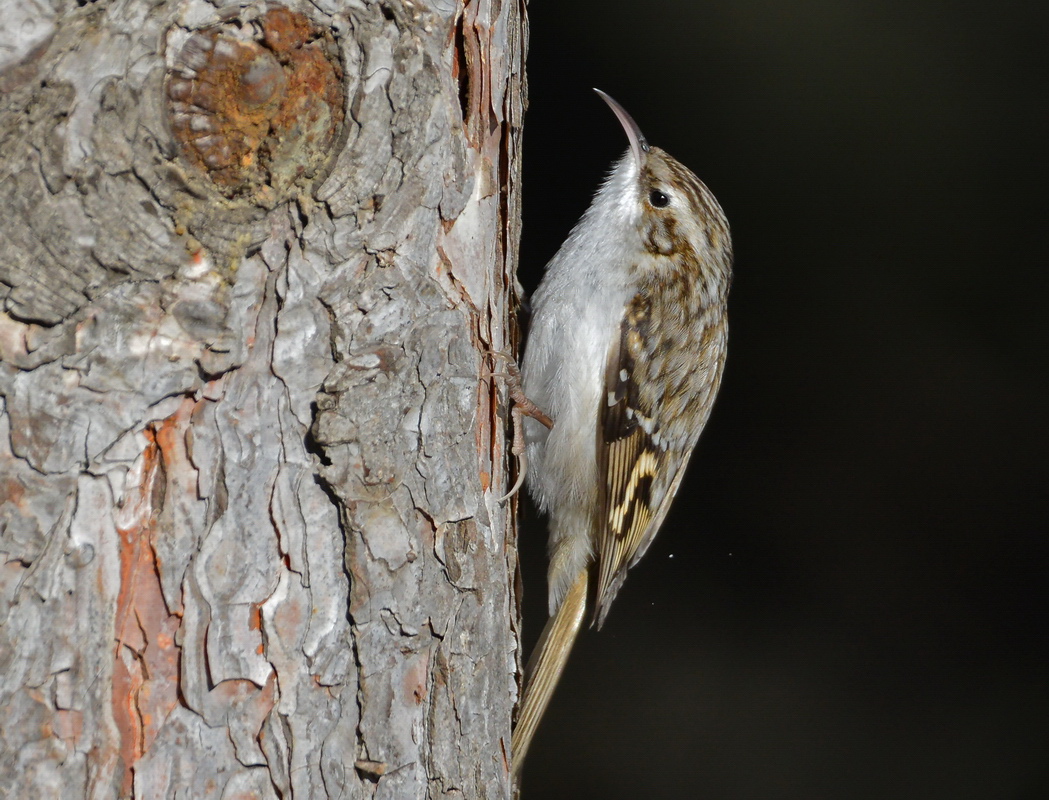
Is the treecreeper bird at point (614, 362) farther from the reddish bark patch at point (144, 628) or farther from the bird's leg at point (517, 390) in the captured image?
the reddish bark patch at point (144, 628)

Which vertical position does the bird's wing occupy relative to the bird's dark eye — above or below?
below

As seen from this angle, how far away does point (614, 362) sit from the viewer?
5.99 feet

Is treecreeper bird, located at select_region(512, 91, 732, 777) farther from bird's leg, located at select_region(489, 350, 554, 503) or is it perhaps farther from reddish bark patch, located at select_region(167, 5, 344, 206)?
reddish bark patch, located at select_region(167, 5, 344, 206)

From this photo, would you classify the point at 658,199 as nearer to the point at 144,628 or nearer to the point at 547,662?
the point at 547,662

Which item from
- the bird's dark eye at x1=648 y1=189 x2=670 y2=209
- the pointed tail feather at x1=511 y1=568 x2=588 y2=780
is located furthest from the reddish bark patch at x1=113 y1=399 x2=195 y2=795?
the bird's dark eye at x1=648 y1=189 x2=670 y2=209

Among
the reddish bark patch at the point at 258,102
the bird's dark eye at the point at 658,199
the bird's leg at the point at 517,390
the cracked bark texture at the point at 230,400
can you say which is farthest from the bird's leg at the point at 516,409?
the bird's dark eye at the point at 658,199

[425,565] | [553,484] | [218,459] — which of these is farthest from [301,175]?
[553,484]

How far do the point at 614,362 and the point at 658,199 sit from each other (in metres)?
0.35

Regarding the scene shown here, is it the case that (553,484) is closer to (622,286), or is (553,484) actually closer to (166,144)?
(622,286)

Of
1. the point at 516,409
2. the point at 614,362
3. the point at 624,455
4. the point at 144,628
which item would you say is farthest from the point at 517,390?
the point at 144,628

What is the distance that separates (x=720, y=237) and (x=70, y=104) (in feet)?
4.74

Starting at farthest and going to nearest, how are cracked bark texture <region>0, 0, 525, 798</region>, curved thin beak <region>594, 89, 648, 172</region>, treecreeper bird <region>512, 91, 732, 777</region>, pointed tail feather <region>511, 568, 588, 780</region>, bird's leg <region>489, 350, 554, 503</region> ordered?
curved thin beak <region>594, 89, 648, 172</region> → treecreeper bird <region>512, 91, 732, 777</region> → pointed tail feather <region>511, 568, 588, 780</region> → bird's leg <region>489, 350, 554, 503</region> → cracked bark texture <region>0, 0, 525, 798</region>

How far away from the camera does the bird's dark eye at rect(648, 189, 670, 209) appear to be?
1872 mm

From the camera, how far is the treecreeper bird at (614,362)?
1.78 m
